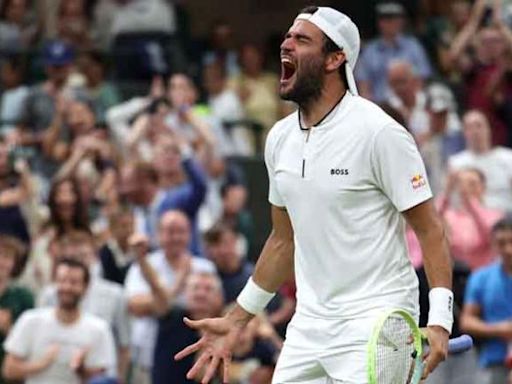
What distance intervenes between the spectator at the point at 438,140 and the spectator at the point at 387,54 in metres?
1.11

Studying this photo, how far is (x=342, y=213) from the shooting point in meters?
7.18

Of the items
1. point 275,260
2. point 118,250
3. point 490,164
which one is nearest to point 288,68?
point 275,260

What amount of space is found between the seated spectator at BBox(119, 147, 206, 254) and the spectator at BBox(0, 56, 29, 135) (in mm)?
2104

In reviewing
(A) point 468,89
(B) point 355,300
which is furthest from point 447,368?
(A) point 468,89

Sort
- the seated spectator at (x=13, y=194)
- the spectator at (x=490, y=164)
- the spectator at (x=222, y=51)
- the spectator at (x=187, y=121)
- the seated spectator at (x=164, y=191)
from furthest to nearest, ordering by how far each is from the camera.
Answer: the spectator at (x=222, y=51)
the spectator at (x=187, y=121)
the spectator at (x=490, y=164)
the seated spectator at (x=13, y=194)
the seated spectator at (x=164, y=191)

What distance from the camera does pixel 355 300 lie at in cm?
712

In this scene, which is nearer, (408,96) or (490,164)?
(490,164)

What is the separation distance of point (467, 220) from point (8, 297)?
10.8ft

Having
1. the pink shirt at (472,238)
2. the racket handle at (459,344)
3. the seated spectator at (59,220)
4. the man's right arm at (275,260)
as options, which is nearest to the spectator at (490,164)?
the pink shirt at (472,238)

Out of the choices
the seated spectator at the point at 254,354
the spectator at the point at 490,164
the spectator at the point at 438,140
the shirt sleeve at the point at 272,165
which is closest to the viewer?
the shirt sleeve at the point at 272,165

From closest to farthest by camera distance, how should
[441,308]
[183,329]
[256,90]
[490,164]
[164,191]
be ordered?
[441,308] < [183,329] < [164,191] < [490,164] < [256,90]

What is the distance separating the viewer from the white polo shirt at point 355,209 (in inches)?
279

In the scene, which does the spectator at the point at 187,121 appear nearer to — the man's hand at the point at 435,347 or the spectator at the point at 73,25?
the spectator at the point at 73,25

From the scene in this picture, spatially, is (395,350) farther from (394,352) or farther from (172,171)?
(172,171)
